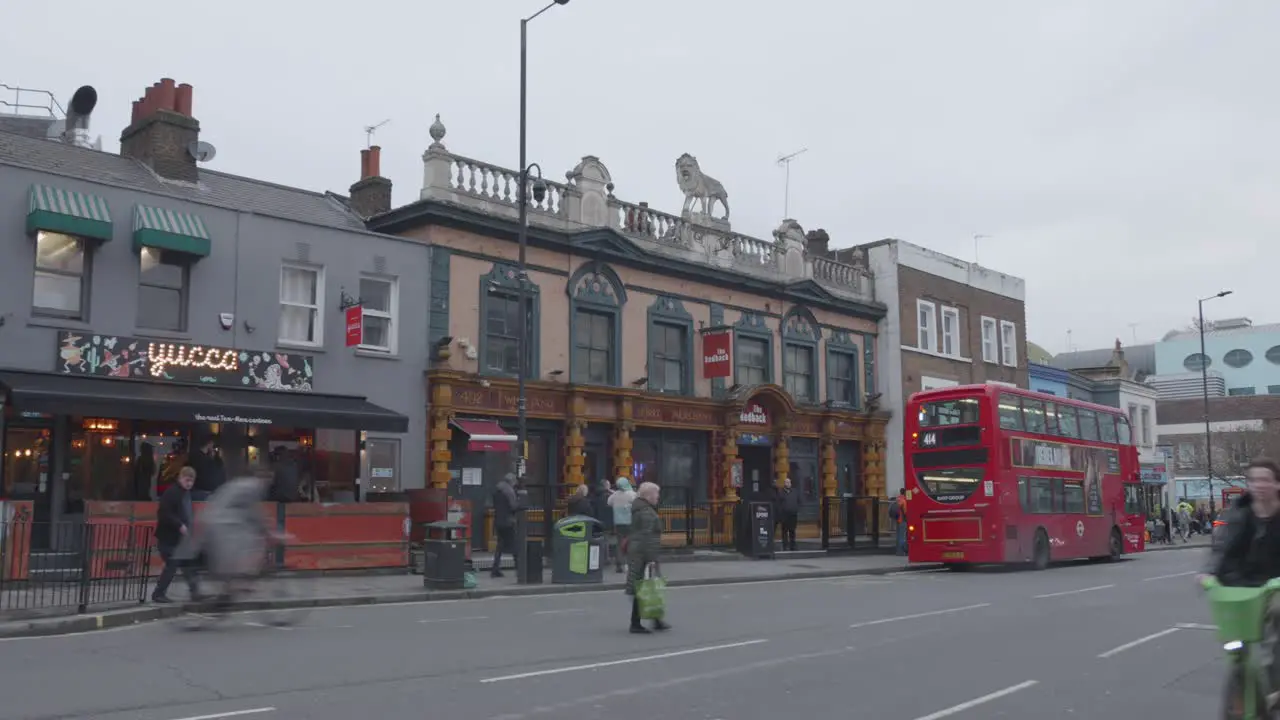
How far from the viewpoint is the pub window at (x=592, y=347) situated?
87.7 ft

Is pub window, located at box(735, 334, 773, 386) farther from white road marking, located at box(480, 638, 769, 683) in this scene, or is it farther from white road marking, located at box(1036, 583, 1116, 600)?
white road marking, located at box(480, 638, 769, 683)

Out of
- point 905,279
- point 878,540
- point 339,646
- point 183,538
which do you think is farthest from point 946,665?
point 905,279

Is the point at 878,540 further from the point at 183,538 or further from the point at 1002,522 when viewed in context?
the point at 183,538

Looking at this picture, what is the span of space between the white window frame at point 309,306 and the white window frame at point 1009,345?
2713cm

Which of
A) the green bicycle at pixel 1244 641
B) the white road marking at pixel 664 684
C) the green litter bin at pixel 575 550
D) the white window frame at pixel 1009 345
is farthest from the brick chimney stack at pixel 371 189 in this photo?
the white window frame at pixel 1009 345

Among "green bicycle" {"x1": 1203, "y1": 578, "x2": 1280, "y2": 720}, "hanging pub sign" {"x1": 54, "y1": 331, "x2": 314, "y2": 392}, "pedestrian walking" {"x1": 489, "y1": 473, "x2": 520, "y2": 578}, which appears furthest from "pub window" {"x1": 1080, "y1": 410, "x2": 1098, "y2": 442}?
"green bicycle" {"x1": 1203, "y1": 578, "x2": 1280, "y2": 720}

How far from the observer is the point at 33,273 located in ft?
61.2

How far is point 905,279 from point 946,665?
89.9 ft

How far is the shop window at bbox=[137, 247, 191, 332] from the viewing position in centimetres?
2003

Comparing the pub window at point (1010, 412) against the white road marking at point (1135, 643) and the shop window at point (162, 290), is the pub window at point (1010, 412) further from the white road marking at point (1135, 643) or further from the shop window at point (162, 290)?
the shop window at point (162, 290)

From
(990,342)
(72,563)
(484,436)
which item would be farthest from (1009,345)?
(72,563)

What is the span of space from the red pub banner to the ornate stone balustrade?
7.13 feet

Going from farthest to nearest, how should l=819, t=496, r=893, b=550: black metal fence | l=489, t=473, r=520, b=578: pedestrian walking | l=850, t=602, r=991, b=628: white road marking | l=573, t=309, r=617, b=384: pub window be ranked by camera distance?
1. l=819, t=496, r=893, b=550: black metal fence
2. l=573, t=309, r=617, b=384: pub window
3. l=489, t=473, r=520, b=578: pedestrian walking
4. l=850, t=602, r=991, b=628: white road marking

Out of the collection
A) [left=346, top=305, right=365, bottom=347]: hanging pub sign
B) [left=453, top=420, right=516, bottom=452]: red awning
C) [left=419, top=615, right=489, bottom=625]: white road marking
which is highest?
[left=346, top=305, right=365, bottom=347]: hanging pub sign
